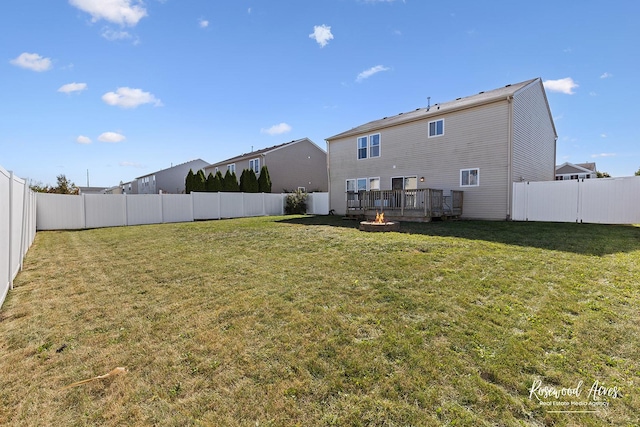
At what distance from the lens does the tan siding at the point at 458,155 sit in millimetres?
12961

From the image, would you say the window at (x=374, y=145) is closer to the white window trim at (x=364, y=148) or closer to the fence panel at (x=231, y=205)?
the white window trim at (x=364, y=148)

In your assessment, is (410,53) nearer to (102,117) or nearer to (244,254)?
(244,254)

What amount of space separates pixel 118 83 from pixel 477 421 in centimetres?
1444

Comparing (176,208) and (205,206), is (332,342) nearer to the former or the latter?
(176,208)

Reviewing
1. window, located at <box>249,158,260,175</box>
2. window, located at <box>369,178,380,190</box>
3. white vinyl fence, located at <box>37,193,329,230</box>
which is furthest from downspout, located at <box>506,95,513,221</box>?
window, located at <box>249,158,260,175</box>

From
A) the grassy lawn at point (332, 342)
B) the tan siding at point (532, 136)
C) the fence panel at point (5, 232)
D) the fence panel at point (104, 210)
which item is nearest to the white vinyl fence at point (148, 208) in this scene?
the fence panel at point (104, 210)

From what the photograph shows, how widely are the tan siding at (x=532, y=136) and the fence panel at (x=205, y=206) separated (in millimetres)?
16796

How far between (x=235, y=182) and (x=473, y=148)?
722 inches

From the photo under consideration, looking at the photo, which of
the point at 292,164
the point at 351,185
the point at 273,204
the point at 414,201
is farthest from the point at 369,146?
the point at 292,164

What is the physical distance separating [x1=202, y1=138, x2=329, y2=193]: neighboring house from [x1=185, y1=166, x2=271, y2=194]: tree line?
1.68 metres

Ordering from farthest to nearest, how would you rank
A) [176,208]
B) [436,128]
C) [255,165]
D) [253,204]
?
[255,165], [253,204], [176,208], [436,128]

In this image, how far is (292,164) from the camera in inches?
1074

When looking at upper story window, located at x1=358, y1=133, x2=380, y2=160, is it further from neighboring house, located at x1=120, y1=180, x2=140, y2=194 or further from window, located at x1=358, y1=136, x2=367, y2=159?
neighboring house, located at x1=120, y1=180, x2=140, y2=194

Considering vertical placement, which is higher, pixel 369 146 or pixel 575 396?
pixel 369 146
